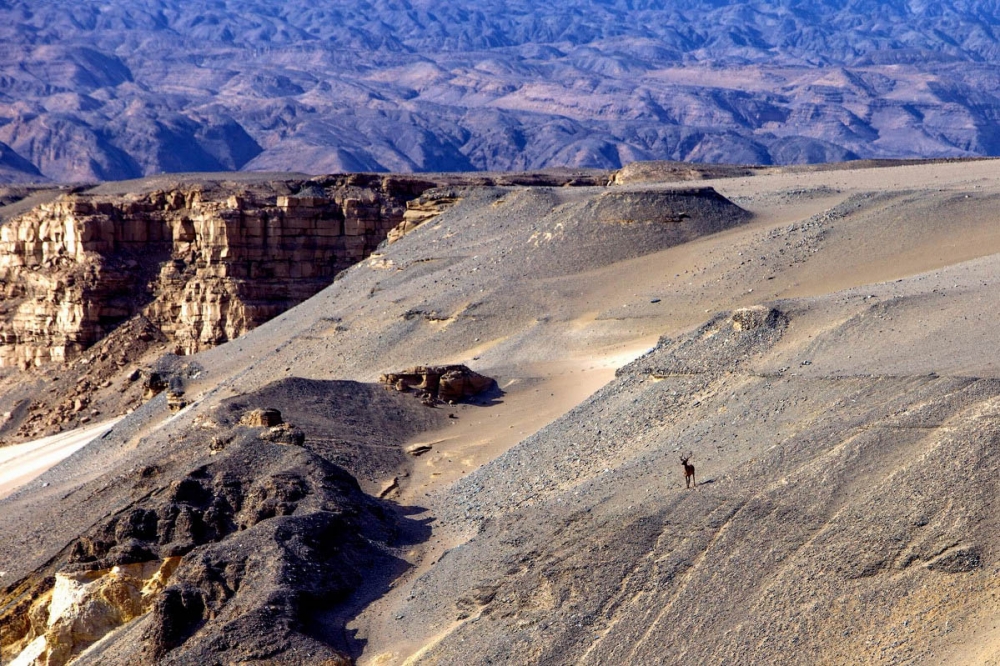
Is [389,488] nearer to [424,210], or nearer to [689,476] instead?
[689,476]

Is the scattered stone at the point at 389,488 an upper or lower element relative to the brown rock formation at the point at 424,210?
upper

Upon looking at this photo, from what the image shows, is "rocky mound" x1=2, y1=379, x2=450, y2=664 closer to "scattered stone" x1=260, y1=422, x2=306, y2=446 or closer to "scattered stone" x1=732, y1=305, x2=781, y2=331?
"scattered stone" x1=260, y1=422, x2=306, y2=446

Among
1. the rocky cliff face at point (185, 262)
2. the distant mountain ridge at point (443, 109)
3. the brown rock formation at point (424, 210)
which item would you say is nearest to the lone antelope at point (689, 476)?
the brown rock formation at point (424, 210)

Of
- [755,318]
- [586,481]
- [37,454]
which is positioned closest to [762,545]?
[586,481]

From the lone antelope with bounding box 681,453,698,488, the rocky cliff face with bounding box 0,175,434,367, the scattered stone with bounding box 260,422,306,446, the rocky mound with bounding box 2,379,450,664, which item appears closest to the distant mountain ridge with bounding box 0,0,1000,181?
the rocky cliff face with bounding box 0,175,434,367

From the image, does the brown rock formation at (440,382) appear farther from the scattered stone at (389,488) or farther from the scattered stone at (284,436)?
the scattered stone at (284,436)
